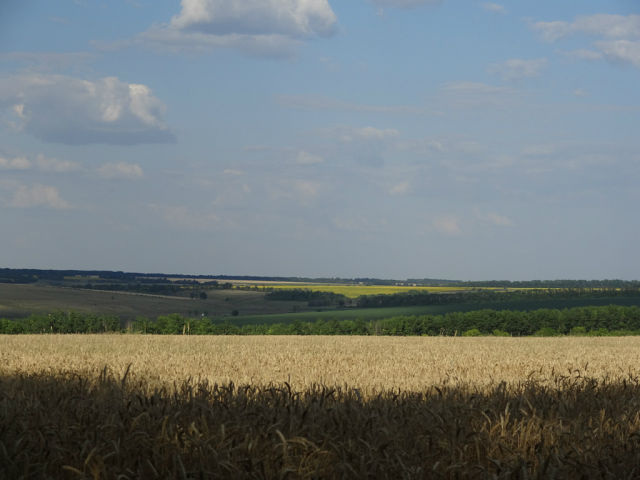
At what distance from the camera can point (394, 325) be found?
54.9 m

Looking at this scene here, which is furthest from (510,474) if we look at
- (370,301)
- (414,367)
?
(370,301)

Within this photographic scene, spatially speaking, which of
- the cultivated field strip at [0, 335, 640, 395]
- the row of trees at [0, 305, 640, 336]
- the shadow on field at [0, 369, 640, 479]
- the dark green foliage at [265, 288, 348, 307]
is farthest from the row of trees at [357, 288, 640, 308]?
the shadow on field at [0, 369, 640, 479]

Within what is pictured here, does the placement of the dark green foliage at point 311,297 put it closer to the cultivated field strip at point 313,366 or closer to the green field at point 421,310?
the green field at point 421,310

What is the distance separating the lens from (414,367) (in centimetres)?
1698

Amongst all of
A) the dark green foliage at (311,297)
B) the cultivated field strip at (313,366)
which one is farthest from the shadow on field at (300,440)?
the dark green foliage at (311,297)

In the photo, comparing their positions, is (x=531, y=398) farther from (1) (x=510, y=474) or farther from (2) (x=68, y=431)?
(2) (x=68, y=431)

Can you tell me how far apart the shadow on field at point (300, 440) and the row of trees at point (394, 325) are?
36943 millimetres

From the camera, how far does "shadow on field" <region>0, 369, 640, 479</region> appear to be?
4539mm

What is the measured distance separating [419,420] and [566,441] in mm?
1195

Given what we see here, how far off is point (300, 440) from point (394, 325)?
50853 mm

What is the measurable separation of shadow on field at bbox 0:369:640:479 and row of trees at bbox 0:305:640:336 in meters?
36.9

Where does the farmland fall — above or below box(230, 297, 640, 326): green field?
above

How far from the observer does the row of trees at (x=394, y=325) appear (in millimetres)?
47000

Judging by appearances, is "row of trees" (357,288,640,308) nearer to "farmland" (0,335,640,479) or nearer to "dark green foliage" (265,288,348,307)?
"dark green foliage" (265,288,348,307)
